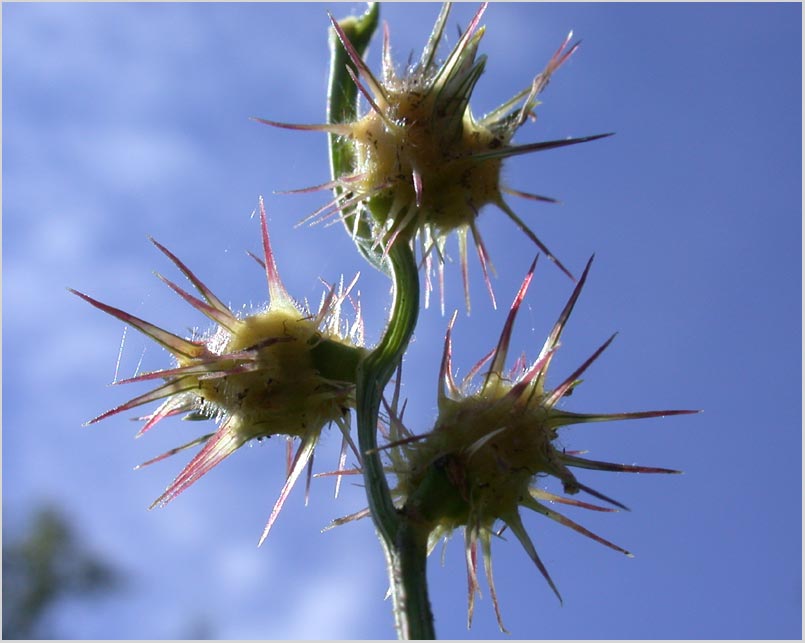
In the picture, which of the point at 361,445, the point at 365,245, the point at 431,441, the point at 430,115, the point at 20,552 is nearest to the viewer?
the point at 361,445

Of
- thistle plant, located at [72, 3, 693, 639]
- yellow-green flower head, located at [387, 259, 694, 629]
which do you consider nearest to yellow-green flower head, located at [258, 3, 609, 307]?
thistle plant, located at [72, 3, 693, 639]

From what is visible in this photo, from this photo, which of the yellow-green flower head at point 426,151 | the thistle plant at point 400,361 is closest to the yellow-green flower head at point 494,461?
the thistle plant at point 400,361

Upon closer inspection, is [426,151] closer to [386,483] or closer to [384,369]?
[384,369]

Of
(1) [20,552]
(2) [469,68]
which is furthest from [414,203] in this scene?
(1) [20,552]

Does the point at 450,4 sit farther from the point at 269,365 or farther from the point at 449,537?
the point at 449,537

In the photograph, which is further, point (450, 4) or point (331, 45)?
point (331, 45)
